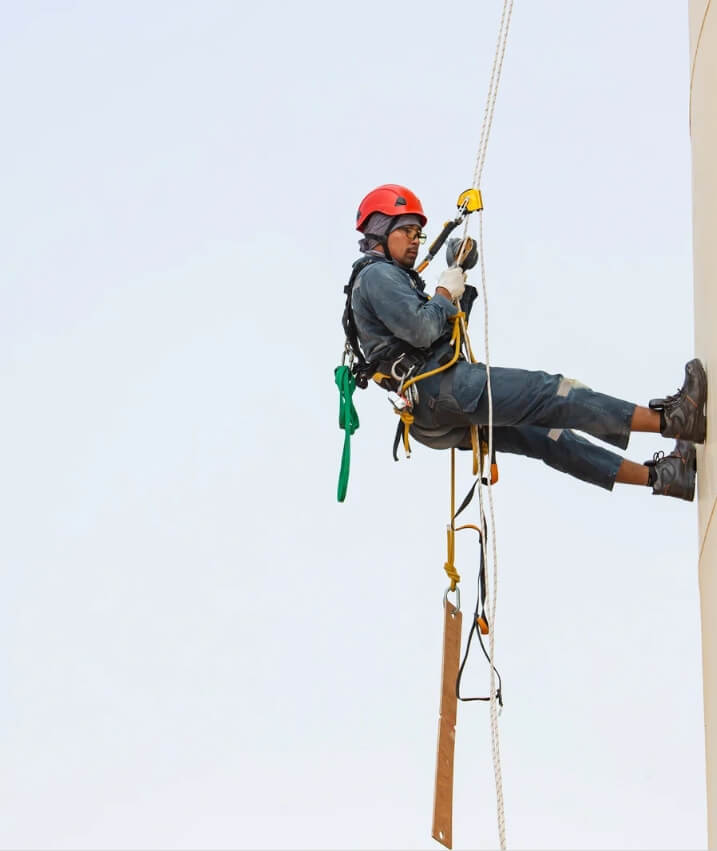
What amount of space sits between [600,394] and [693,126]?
3.55ft

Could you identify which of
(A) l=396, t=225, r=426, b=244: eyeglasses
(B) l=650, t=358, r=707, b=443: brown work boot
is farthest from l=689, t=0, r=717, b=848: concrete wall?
(A) l=396, t=225, r=426, b=244: eyeglasses

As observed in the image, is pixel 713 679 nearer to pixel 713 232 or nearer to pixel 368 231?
pixel 713 232

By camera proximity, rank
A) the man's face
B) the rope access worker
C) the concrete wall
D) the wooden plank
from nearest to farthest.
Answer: the concrete wall
the rope access worker
the wooden plank
the man's face

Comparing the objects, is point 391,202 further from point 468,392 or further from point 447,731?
point 447,731

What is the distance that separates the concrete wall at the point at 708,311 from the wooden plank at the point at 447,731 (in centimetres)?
92

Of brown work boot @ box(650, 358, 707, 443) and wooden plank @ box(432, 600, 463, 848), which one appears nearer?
brown work boot @ box(650, 358, 707, 443)

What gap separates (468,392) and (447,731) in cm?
127

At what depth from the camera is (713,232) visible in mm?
5207

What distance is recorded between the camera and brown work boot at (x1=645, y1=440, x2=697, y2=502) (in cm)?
559

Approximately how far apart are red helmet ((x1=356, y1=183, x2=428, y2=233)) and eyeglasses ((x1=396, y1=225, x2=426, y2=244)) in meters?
0.05

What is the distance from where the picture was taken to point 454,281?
5762 mm

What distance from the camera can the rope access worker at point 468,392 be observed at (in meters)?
5.41

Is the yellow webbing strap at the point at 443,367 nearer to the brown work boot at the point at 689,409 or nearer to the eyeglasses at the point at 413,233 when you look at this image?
the eyeglasses at the point at 413,233

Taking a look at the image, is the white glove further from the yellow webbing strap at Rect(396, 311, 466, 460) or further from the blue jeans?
the blue jeans
